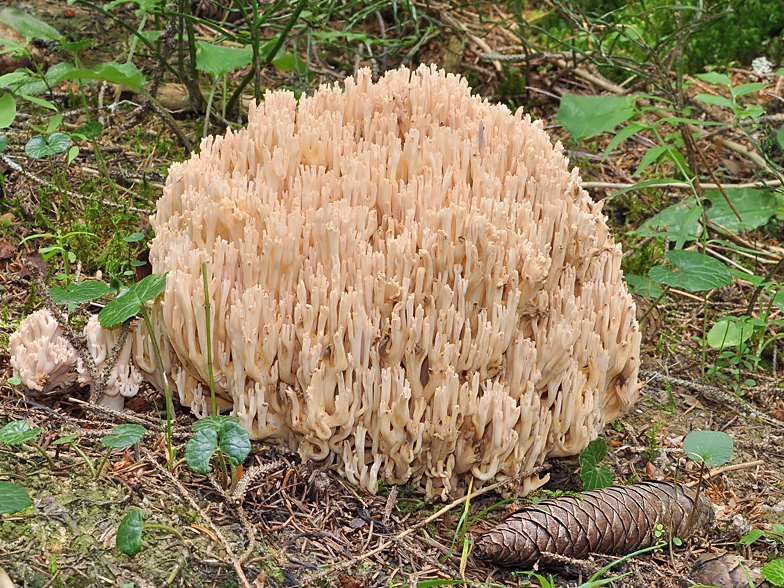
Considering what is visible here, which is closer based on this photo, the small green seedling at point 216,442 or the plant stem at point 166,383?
the small green seedling at point 216,442

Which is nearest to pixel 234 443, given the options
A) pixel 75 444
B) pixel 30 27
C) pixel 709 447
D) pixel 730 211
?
pixel 75 444

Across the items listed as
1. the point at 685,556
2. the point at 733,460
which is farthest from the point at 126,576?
the point at 733,460

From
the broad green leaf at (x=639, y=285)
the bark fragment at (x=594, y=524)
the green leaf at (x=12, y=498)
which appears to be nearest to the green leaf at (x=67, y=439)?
the green leaf at (x=12, y=498)

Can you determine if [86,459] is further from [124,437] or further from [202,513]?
[202,513]

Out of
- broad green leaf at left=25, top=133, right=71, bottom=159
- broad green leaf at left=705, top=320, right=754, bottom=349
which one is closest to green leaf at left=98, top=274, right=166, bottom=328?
broad green leaf at left=25, top=133, right=71, bottom=159

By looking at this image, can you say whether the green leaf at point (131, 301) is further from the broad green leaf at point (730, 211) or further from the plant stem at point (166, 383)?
the broad green leaf at point (730, 211)

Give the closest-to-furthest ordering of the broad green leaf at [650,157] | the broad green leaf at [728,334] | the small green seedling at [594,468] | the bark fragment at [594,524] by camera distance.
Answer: the bark fragment at [594,524], the small green seedling at [594,468], the broad green leaf at [728,334], the broad green leaf at [650,157]

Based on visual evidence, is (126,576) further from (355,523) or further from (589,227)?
(589,227)
